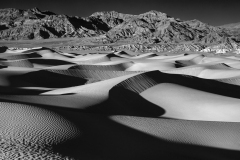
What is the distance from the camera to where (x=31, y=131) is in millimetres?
5676

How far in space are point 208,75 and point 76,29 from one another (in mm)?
122437

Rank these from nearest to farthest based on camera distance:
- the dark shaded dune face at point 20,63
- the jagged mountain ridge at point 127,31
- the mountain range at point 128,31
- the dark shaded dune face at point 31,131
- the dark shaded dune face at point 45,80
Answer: the dark shaded dune face at point 31,131 → the dark shaded dune face at point 45,80 → the dark shaded dune face at point 20,63 → the mountain range at point 128,31 → the jagged mountain ridge at point 127,31

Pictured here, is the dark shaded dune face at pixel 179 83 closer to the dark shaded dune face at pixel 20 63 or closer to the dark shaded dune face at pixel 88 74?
the dark shaded dune face at pixel 88 74

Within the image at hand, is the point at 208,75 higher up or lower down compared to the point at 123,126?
lower down

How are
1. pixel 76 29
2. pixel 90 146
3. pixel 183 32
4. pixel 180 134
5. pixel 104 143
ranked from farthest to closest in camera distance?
pixel 76 29, pixel 183 32, pixel 180 134, pixel 104 143, pixel 90 146

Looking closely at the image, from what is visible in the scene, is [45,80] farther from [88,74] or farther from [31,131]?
[31,131]

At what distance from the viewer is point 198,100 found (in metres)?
12.7

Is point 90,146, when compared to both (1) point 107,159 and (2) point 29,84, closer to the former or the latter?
(1) point 107,159

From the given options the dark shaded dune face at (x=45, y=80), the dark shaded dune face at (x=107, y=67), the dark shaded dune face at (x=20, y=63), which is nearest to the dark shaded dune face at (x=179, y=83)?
the dark shaded dune face at (x=45, y=80)

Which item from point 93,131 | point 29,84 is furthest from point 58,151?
point 29,84

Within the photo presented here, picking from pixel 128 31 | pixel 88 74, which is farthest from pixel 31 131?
pixel 128 31

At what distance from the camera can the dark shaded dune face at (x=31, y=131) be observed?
4.57 meters

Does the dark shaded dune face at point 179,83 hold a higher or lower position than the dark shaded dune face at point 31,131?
lower

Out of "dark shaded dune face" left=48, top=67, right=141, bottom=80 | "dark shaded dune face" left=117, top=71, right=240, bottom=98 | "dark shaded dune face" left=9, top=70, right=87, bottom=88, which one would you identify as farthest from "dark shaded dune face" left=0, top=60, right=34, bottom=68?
"dark shaded dune face" left=117, top=71, right=240, bottom=98
